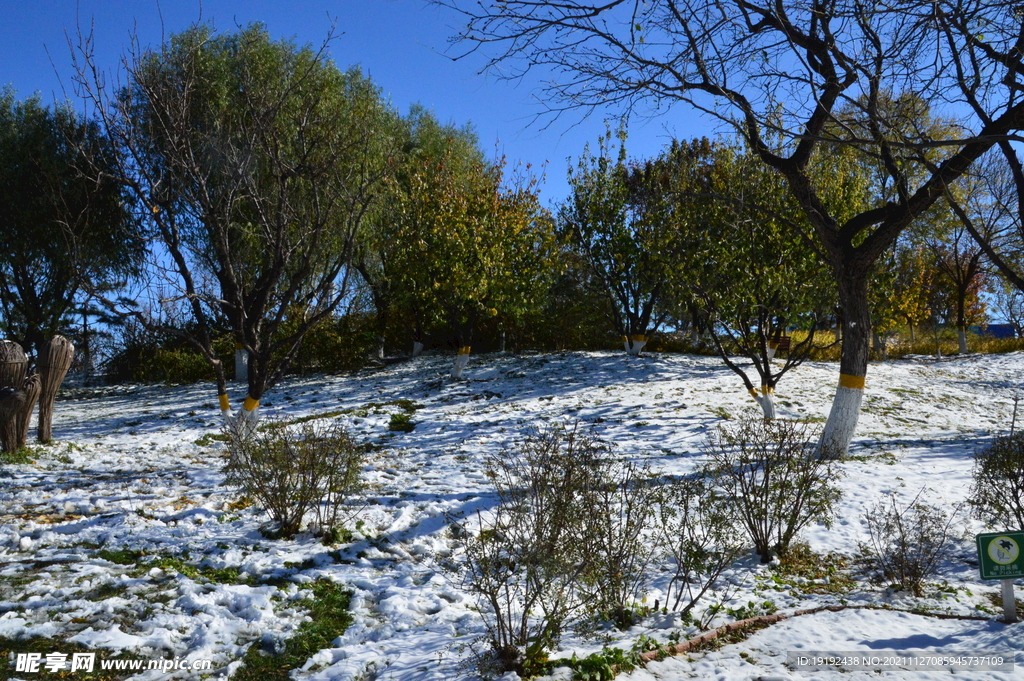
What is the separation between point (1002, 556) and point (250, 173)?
980 cm

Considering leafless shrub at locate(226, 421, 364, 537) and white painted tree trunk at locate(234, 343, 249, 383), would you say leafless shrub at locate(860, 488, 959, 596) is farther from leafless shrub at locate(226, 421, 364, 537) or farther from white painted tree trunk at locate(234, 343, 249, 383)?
white painted tree trunk at locate(234, 343, 249, 383)

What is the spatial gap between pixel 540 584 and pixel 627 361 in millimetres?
13665

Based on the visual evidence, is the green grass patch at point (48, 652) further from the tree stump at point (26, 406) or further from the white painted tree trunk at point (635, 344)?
the white painted tree trunk at point (635, 344)

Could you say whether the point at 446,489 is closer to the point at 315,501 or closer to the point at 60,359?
the point at 315,501

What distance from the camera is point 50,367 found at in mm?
8461

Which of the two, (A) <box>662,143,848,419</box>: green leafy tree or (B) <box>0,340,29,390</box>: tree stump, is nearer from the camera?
(B) <box>0,340,29,390</box>: tree stump

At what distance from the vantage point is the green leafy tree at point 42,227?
16547mm

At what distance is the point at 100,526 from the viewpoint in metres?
5.86

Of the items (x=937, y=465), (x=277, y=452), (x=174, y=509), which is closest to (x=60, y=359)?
(x=174, y=509)

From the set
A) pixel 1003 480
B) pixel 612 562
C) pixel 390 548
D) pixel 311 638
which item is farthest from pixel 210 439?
pixel 1003 480

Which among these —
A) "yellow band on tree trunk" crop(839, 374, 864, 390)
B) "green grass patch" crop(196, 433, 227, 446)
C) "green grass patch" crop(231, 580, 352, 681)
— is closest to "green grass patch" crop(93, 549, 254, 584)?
"green grass patch" crop(231, 580, 352, 681)

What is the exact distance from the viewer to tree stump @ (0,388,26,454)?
7.88 meters

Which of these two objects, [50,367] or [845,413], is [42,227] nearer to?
[50,367]

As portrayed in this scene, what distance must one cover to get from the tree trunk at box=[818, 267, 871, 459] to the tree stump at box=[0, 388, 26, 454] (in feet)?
34.1
